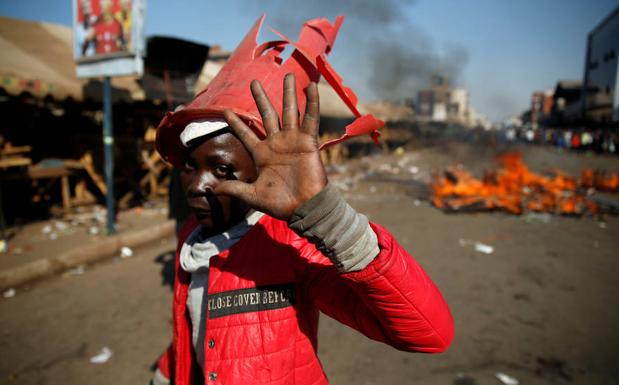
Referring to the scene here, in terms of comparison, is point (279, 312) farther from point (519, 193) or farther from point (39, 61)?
point (519, 193)

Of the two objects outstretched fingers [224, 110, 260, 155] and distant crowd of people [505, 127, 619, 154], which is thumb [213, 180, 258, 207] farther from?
distant crowd of people [505, 127, 619, 154]

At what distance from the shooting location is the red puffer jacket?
3.45ft

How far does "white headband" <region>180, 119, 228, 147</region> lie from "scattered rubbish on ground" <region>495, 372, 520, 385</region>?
315cm

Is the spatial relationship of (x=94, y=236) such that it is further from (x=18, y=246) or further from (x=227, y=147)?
(x=227, y=147)

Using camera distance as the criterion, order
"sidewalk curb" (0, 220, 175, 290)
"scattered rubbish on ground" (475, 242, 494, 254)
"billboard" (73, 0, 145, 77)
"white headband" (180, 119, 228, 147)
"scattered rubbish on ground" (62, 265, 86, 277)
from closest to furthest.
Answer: "white headband" (180, 119, 228, 147)
"sidewalk curb" (0, 220, 175, 290)
"scattered rubbish on ground" (62, 265, 86, 277)
"billboard" (73, 0, 145, 77)
"scattered rubbish on ground" (475, 242, 494, 254)

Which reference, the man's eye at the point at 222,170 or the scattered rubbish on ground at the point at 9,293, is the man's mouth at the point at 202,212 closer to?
the man's eye at the point at 222,170

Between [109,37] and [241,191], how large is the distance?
634cm

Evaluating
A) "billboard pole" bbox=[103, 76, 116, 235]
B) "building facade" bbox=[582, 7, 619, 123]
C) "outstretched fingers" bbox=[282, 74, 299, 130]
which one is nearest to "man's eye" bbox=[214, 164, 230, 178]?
"outstretched fingers" bbox=[282, 74, 299, 130]

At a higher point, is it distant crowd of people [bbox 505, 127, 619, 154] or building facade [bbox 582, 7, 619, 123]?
building facade [bbox 582, 7, 619, 123]

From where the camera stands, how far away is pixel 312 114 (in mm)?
819

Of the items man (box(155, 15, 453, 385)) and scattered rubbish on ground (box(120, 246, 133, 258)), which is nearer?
man (box(155, 15, 453, 385))

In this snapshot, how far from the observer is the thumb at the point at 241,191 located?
0.87 meters

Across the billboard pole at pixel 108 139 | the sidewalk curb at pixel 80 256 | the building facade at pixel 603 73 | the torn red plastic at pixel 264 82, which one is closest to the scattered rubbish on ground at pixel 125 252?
the sidewalk curb at pixel 80 256

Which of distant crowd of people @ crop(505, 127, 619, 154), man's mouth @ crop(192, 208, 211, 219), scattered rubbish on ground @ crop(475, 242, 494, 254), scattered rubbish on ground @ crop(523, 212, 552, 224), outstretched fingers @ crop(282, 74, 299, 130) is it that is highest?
distant crowd of people @ crop(505, 127, 619, 154)
